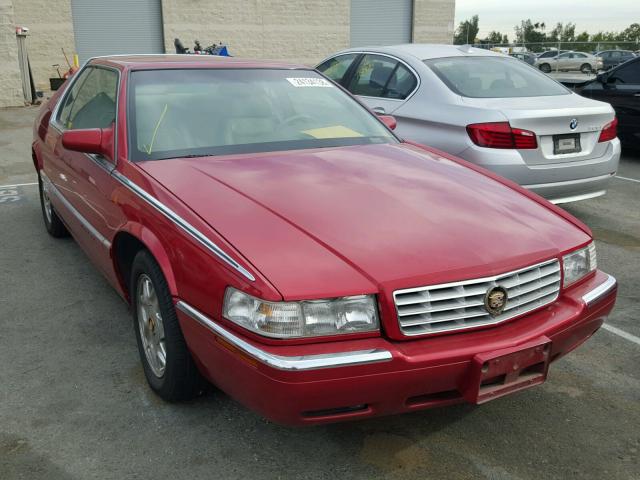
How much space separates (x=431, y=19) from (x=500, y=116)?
23104mm

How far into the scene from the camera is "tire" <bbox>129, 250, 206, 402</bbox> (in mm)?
2747

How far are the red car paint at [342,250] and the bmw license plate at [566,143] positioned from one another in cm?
213

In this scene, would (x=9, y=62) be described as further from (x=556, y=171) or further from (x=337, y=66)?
(x=556, y=171)

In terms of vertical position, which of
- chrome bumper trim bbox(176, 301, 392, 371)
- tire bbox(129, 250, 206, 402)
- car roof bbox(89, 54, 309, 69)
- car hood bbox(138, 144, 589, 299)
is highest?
car roof bbox(89, 54, 309, 69)

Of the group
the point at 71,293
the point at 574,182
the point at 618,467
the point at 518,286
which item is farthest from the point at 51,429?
the point at 574,182

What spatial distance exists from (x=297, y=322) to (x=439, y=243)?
0.66 metres

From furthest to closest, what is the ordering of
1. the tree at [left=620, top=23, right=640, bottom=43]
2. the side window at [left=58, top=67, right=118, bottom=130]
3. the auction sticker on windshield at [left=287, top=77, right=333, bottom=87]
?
the tree at [left=620, top=23, right=640, bottom=43] < the auction sticker on windshield at [left=287, top=77, right=333, bottom=87] < the side window at [left=58, top=67, right=118, bottom=130]

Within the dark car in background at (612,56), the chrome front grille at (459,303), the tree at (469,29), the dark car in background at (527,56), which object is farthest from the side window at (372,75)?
the tree at (469,29)

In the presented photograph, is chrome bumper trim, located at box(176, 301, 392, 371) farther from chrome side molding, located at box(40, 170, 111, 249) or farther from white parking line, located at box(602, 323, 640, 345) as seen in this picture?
white parking line, located at box(602, 323, 640, 345)

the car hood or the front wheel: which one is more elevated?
the car hood

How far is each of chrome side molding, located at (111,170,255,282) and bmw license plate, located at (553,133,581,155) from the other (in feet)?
11.6

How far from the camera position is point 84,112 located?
14.3 feet

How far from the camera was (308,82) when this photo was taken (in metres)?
4.20

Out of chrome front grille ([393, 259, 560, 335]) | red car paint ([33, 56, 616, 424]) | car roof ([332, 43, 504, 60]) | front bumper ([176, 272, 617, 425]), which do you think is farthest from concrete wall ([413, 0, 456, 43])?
front bumper ([176, 272, 617, 425])
